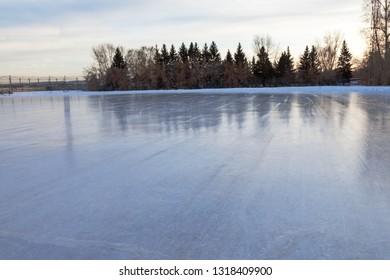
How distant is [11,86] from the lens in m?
56.7

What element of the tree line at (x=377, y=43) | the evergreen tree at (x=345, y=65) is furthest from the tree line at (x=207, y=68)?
the tree line at (x=377, y=43)

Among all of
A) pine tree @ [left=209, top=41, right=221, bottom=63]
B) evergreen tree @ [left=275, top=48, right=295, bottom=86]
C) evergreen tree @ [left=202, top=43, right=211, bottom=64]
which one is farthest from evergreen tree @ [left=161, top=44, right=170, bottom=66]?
evergreen tree @ [left=275, top=48, right=295, bottom=86]

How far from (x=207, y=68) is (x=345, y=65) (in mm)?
30320

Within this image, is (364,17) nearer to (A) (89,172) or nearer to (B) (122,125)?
(B) (122,125)

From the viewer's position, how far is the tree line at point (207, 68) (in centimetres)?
6134

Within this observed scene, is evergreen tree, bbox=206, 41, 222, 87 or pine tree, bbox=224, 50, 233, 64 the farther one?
pine tree, bbox=224, 50, 233, 64

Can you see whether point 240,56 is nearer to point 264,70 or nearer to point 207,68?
point 264,70

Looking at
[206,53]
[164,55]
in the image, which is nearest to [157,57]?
[164,55]

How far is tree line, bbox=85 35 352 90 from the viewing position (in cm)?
6134

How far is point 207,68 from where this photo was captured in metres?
63.1

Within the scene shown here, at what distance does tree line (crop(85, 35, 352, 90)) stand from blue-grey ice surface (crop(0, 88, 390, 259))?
179 ft

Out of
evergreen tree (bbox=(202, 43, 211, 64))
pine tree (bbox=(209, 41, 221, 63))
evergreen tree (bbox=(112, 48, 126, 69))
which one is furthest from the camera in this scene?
pine tree (bbox=(209, 41, 221, 63))

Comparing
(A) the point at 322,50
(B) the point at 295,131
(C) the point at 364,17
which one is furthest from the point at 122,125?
(A) the point at 322,50

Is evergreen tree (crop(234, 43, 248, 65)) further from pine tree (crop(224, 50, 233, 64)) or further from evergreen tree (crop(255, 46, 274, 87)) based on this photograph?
evergreen tree (crop(255, 46, 274, 87))
